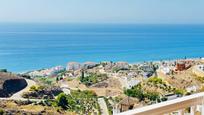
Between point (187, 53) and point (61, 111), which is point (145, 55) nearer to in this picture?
point (187, 53)

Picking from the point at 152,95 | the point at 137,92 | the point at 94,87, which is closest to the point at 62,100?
the point at 94,87

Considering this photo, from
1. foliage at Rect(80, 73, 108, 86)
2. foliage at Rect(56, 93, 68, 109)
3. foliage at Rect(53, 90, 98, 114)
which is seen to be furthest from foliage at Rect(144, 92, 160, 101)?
foliage at Rect(56, 93, 68, 109)

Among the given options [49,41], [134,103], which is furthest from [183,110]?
[49,41]

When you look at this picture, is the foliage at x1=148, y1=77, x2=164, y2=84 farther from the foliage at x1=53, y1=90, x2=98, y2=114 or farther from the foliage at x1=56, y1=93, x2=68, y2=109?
the foliage at x1=56, y1=93, x2=68, y2=109

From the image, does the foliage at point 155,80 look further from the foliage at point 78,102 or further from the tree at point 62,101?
the tree at point 62,101

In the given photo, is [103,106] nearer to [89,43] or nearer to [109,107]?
[109,107]
